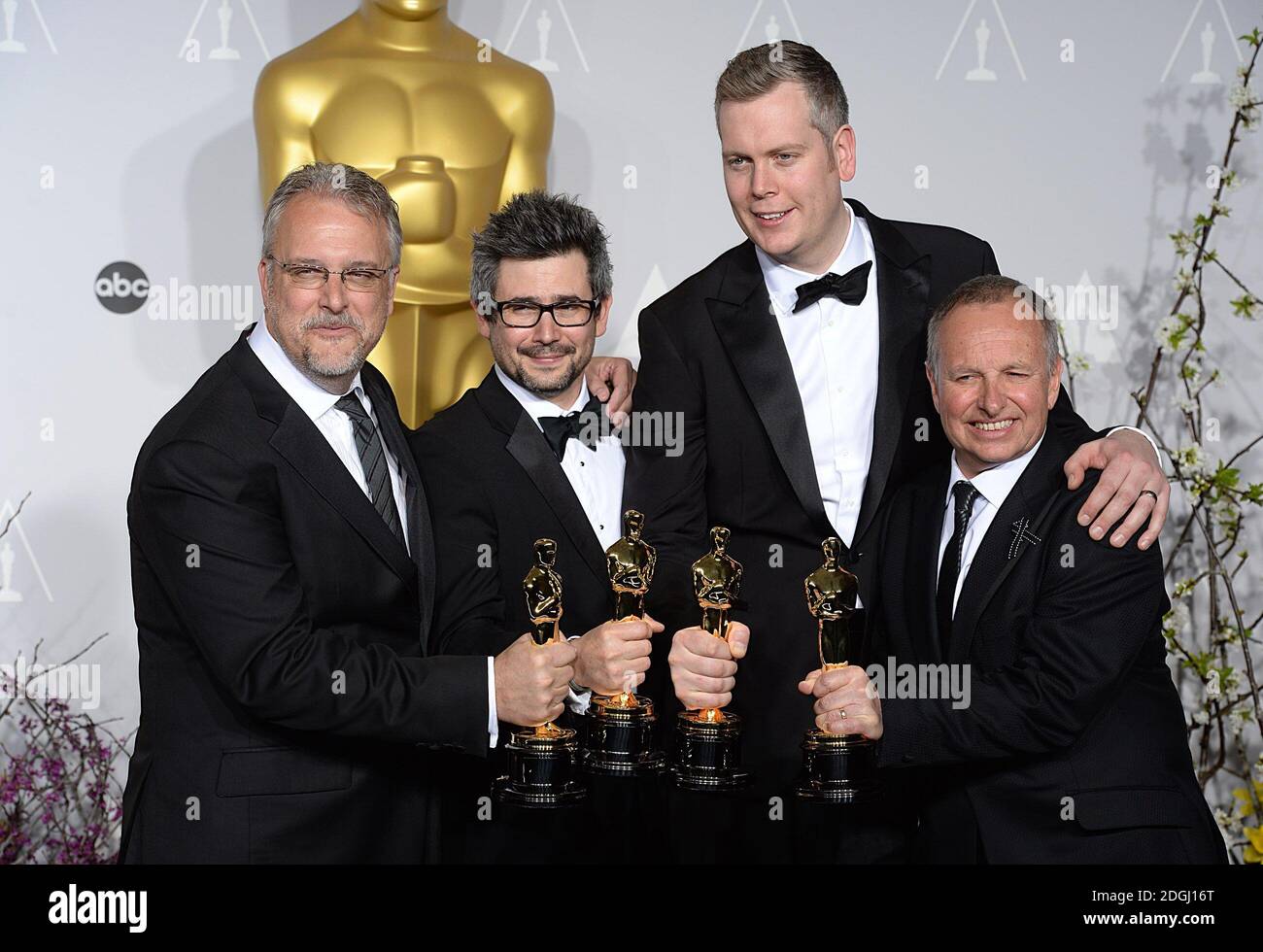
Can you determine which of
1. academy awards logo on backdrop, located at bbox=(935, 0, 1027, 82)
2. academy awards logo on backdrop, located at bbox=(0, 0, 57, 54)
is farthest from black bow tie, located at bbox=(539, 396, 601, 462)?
academy awards logo on backdrop, located at bbox=(0, 0, 57, 54)

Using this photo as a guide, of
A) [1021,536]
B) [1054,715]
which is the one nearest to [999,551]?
[1021,536]

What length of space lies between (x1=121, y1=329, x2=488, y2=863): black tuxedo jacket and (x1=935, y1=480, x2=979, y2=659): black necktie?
80cm

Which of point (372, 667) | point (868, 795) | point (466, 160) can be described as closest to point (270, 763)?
point (372, 667)

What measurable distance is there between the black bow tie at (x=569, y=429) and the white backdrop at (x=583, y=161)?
1757mm

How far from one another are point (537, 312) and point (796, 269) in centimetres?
54

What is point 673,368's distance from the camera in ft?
9.73

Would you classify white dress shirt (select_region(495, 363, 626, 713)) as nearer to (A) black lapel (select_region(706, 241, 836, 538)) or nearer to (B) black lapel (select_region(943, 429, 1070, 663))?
(A) black lapel (select_region(706, 241, 836, 538))

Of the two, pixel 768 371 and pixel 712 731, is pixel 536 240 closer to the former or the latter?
pixel 768 371

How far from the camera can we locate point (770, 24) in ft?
15.2

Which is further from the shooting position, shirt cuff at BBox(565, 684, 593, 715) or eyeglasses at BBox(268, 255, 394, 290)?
shirt cuff at BBox(565, 684, 593, 715)

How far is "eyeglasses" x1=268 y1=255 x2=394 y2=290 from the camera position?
253 cm

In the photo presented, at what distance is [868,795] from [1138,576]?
0.57 metres
